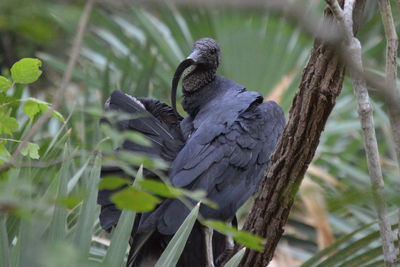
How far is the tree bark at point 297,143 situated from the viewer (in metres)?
2.44

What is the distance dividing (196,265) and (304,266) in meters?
0.44

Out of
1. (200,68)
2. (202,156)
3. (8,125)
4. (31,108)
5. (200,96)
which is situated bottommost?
(8,125)

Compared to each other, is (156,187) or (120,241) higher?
(120,241)

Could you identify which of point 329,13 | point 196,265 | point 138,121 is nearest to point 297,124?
point 329,13

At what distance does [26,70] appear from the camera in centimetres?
199

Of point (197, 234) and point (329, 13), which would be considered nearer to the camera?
point (329, 13)

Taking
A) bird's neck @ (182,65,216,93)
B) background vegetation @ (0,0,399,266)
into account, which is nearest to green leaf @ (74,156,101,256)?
background vegetation @ (0,0,399,266)

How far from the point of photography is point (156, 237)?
2842 millimetres

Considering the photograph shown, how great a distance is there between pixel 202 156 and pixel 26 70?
3.32 feet

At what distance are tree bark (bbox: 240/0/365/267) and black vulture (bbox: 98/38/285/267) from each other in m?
0.25

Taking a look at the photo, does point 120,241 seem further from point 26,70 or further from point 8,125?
point 26,70

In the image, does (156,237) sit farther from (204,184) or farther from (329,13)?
(329,13)

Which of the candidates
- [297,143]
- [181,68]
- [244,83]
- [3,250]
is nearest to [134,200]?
[3,250]

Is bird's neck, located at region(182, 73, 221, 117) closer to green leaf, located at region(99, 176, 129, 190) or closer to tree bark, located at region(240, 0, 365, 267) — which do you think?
tree bark, located at region(240, 0, 365, 267)
